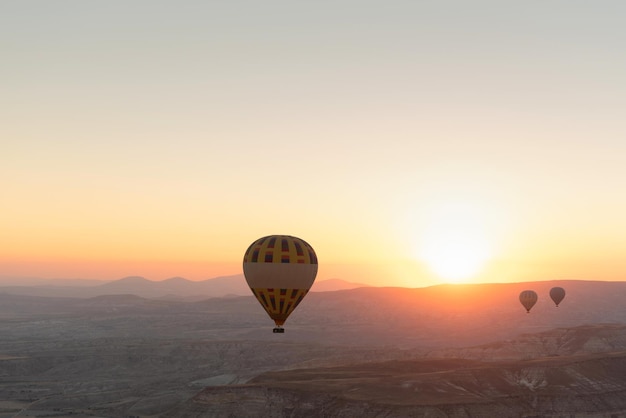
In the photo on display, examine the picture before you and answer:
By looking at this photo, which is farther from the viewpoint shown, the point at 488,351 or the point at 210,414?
the point at 488,351

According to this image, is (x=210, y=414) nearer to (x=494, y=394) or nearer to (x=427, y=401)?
(x=427, y=401)

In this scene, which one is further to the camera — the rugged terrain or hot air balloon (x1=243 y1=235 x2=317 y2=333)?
the rugged terrain

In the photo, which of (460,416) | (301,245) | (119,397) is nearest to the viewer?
(301,245)

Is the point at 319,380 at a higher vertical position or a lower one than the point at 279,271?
lower

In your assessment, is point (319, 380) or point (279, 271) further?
point (319, 380)

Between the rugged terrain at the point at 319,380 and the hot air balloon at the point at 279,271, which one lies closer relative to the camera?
the hot air balloon at the point at 279,271

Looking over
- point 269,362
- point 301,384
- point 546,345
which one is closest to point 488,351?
point 546,345

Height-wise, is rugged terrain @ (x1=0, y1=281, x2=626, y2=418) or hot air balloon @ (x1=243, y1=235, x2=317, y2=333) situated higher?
hot air balloon @ (x1=243, y1=235, x2=317, y2=333)

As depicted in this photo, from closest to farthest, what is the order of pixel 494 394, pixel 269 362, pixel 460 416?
pixel 460 416 < pixel 494 394 < pixel 269 362
